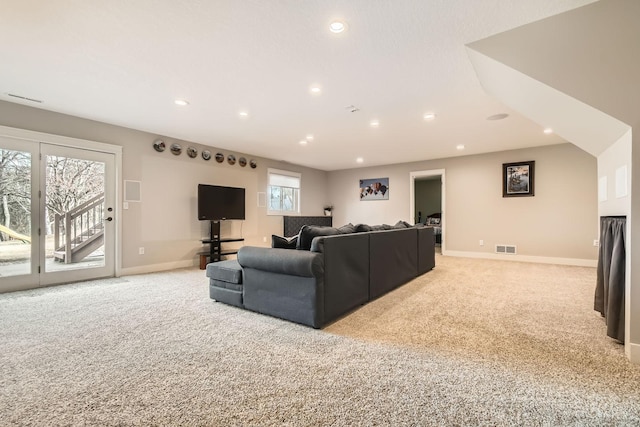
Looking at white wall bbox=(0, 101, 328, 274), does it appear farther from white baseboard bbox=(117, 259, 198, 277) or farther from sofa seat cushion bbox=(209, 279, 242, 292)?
sofa seat cushion bbox=(209, 279, 242, 292)

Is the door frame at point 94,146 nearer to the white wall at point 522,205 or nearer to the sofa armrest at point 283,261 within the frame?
the sofa armrest at point 283,261

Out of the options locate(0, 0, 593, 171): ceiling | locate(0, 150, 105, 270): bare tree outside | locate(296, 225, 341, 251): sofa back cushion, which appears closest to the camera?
locate(0, 0, 593, 171): ceiling

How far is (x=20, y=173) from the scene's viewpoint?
12.1 ft

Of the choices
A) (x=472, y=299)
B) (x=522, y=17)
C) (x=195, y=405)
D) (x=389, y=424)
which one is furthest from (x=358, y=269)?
(x=522, y=17)

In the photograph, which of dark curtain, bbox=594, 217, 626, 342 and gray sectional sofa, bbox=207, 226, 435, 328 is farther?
gray sectional sofa, bbox=207, 226, 435, 328

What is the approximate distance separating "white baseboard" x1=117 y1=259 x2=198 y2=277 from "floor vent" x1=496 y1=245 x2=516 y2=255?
21.0 ft

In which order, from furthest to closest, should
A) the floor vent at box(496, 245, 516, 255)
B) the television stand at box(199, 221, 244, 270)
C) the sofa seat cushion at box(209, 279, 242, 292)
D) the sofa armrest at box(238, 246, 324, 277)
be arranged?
the floor vent at box(496, 245, 516, 255)
the television stand at box(199, 221, 244, 270)
the sofa seat cushion at box(209, 279, 242, 292)
the sofa armrest at box(238, 246, 324, 277)

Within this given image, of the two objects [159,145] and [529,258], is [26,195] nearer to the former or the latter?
[159,145]

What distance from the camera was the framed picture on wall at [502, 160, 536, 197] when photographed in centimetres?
595

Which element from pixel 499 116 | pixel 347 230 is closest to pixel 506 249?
pixel 499 116

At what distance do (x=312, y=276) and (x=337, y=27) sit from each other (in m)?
1.94

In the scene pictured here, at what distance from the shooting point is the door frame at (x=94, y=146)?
3.68 metres

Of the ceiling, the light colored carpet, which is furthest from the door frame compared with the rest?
the light colored carpet

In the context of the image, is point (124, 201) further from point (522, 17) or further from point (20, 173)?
point (522, 17)
